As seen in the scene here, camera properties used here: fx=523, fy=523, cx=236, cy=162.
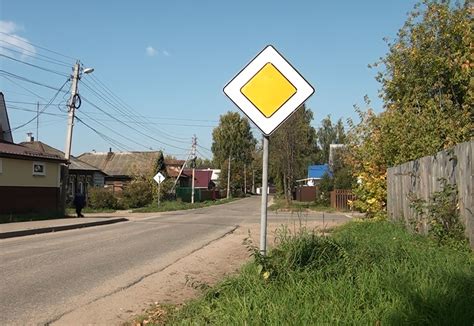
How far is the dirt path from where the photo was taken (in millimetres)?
6355

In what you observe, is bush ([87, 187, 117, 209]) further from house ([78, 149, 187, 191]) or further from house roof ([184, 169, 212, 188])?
house roof ([184, 169, 212, 188])

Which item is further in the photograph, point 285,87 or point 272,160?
point 272,160

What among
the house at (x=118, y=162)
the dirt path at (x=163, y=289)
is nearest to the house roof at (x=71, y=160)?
the house at (x=118, y=162)

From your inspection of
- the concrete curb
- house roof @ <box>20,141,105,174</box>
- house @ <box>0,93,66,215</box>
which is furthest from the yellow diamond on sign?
house roof @ <box>20,141,105,174</box>

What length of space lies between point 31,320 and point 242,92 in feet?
11.9

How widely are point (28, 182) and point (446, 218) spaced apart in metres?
20.9

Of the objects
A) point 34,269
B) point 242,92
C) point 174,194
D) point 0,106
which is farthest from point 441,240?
point 174,194

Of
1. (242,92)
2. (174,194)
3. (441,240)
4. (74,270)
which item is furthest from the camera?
(174,194)

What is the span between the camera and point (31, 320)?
20.1 feet

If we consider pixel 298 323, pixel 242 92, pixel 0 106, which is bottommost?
pixel 298 323

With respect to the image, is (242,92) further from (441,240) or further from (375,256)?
(441,240)

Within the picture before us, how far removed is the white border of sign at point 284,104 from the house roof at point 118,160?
171 feet

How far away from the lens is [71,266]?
10180 mm

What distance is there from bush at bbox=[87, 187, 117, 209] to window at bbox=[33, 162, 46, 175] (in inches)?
479
